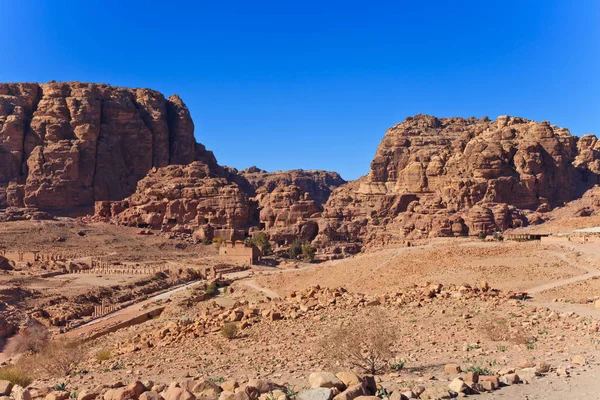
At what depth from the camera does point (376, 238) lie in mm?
67250

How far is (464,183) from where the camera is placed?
256 ft

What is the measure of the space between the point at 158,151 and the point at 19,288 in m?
75.5

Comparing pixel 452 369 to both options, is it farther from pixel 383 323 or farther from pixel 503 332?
pixel 383 323

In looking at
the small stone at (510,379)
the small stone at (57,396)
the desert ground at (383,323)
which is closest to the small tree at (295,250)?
the desert ground at (383,323)

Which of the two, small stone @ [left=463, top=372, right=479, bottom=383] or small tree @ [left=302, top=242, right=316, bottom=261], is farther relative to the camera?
small tree @ [left=302, top=242, right=316, bottom=261]

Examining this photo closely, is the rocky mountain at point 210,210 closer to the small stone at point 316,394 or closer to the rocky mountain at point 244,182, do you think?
the rocky mountain at point 244,182

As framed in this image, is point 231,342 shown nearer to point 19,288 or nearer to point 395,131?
point 19,288

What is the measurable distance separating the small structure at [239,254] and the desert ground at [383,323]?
576 inches

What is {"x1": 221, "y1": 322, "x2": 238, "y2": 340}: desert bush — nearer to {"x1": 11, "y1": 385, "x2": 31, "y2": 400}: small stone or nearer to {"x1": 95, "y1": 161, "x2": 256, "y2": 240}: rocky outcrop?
{"x1": 11, "y1": 385, "x2": 31, "y2": 400}: small stone

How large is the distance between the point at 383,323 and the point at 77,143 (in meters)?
89.9

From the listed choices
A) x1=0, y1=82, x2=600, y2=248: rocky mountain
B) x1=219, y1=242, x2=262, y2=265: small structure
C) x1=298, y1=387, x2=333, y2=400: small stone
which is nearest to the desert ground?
x1=298, y1=387, x2=333, y2=400: small stone

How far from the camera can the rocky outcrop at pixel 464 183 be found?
67.6 m

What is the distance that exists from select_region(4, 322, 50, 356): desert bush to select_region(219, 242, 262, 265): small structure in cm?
3057

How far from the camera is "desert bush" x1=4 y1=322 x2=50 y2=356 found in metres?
22.7
